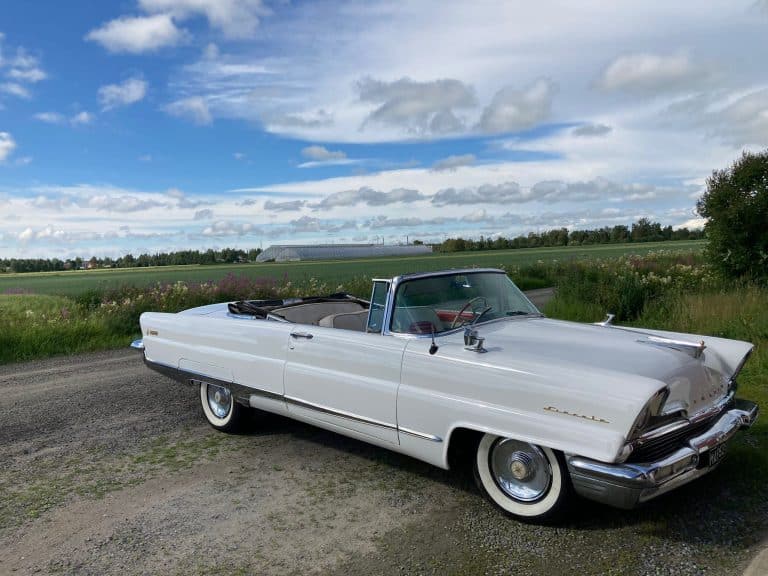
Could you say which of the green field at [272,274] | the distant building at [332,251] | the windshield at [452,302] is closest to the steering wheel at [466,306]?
the windshield at [452,302]

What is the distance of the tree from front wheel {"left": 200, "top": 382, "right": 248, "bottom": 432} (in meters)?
10.4

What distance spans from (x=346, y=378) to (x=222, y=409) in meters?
1.86

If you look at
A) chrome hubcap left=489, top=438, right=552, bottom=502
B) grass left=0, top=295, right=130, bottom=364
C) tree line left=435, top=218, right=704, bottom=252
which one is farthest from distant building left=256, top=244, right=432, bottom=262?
chrome hubcap left=489, top=438, right=552, bottom=502

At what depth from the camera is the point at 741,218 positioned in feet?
36.6

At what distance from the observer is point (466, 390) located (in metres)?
3.29

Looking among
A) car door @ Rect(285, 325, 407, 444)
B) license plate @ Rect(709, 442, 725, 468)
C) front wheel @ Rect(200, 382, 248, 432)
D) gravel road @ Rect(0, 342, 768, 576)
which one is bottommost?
gravel road @ Rect(0, 342, 768, 576)

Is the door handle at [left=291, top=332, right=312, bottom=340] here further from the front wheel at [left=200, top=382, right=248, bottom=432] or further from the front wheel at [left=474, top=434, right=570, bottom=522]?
A: the front wheel at [left=474, top=434, right=570, bottom=522]

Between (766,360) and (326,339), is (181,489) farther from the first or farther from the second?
(766,360)

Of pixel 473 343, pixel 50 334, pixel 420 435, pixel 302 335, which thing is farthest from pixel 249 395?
pixel 50 334

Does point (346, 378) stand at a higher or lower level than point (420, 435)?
higher

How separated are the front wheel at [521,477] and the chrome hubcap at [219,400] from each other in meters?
2.62

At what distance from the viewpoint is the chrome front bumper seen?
8.86ft

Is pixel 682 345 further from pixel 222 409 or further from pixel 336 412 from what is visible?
pixel 222 409

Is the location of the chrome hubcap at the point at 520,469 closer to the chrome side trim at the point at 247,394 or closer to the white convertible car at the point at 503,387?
the white convertible car at the point at 503,387
